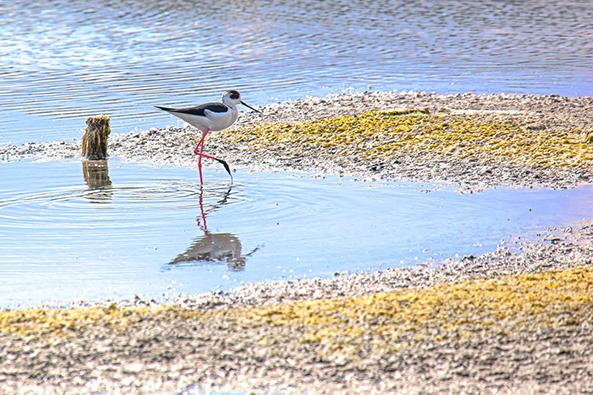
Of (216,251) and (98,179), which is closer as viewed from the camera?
(216,251)

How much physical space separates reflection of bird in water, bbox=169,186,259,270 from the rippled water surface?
5807 mm

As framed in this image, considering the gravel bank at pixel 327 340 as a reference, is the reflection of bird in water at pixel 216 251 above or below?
below

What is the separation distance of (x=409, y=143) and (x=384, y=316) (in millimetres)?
6119

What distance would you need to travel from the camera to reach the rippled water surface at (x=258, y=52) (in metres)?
18.2

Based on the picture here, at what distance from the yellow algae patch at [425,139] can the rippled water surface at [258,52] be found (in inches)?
104

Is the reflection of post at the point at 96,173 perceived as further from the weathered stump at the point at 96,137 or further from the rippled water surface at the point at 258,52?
the rippled water surface at the point at 258,52

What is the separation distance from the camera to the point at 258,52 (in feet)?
76.9

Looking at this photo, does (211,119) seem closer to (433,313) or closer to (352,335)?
(433,313)

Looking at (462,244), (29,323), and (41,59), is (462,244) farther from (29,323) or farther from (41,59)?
(41,59)

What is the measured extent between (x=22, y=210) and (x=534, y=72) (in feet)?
37.9

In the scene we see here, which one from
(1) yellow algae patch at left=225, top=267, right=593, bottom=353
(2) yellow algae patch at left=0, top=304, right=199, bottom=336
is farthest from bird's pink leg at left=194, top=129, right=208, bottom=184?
(1) yellow algae patch at left=225, top=267, right=593, bottom=353

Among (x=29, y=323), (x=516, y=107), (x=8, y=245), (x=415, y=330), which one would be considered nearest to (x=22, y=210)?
(x=8, y=245)

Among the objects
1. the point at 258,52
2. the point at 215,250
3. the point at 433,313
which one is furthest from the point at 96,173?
the point at 258,52

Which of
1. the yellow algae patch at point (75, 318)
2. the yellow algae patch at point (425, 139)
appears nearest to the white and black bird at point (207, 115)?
the yellow algae patch at point (425, 139)
